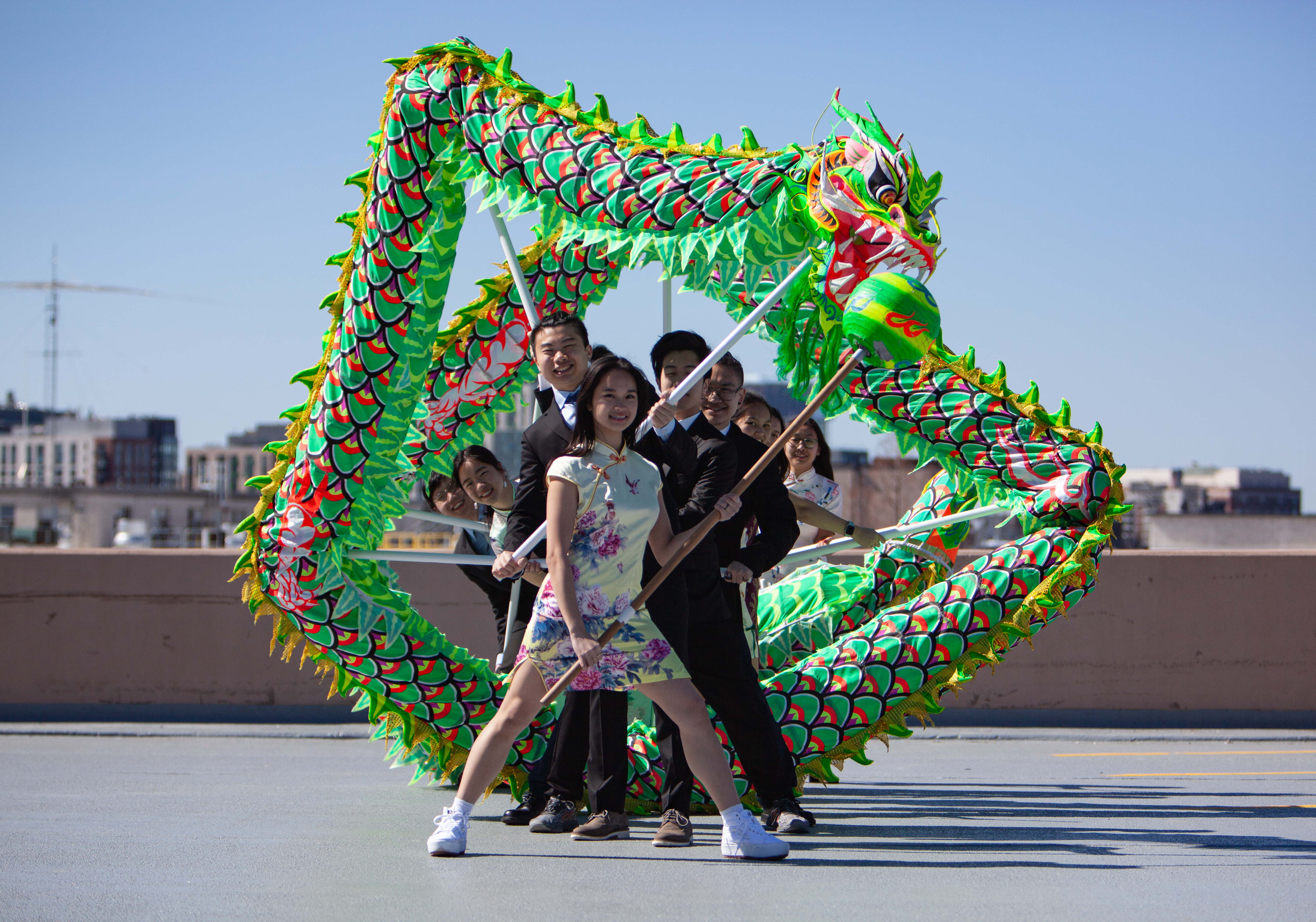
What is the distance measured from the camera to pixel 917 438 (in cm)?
Answer: 621

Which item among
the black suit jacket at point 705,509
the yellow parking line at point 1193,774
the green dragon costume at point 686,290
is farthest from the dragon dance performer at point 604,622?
the yellow parking line at point 1193,774

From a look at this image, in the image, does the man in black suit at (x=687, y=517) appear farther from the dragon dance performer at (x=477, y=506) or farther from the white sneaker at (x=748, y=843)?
the dragon dance performer at (x=477, y=506)

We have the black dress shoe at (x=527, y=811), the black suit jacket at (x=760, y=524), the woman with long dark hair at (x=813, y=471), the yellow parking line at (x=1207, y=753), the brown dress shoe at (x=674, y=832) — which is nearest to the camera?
the brown dress shoe at (x=674, y=832)

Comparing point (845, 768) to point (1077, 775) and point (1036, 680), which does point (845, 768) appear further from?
point (1036, 680)

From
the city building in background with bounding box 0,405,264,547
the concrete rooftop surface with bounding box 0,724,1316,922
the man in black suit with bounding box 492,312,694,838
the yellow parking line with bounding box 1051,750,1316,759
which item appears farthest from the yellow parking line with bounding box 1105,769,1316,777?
the city building in background with bounding box 0,405,264,547

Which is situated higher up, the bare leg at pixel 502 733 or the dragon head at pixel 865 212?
the dragon head at pixel 865 212

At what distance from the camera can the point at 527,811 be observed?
19.2ft

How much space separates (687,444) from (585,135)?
1522mm

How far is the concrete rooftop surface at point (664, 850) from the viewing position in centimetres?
435

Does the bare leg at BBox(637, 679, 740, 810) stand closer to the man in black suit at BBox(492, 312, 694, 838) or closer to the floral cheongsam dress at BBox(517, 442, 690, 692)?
the floral cheongsam dress at BBox(517, 442, 690, 692)

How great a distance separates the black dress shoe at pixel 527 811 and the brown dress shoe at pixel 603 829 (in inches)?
16.9

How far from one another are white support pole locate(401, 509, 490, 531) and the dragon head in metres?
1.97

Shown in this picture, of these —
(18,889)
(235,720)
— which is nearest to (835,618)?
(18,889)

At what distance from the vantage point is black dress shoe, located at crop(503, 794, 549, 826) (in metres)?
5.82
